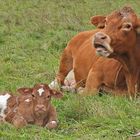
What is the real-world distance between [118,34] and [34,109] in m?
1.82

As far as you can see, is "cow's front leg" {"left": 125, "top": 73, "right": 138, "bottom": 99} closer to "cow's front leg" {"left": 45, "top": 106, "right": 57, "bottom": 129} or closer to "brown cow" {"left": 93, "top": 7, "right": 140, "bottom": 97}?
"brown cow" {"left": 93, "top": 7, "right": 140, "bottom": 97}

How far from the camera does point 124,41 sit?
8.78m

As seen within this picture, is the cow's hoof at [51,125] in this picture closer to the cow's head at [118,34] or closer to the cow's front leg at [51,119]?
the cow's front leg at [51,119]

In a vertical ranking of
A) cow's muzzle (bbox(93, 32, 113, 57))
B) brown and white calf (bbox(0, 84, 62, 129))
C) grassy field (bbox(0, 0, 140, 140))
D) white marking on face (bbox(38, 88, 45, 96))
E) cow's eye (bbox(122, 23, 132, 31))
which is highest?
cow's eye (bbox(122, 23, 132, 31))

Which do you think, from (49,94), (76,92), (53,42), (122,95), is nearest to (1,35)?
(53,42)

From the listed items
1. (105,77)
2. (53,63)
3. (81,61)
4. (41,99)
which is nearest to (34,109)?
(41,99)

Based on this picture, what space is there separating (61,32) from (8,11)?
15.2 feet

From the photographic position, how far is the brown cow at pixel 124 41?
27.9 feet

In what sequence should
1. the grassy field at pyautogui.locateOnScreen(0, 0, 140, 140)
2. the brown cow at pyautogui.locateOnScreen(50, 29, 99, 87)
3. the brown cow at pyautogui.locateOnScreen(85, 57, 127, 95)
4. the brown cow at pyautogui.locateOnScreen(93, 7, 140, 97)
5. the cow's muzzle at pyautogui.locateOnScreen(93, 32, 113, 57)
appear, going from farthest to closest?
the brown cow at pyautogui.locateOnScreen(50, 29, 99, 87) < the brown cow at pyautogui.locateOnScreen(85, 57, 127, 95) < the brown cow at pyautogui.locateOnScreen(93, 7, 140, 97) < the cow's muzzle at pyautogui.locateOnScreen(93, 32, 113, 57) < the grassy field at pyautogui.locateOnScreen(0, 0, 140, 140)

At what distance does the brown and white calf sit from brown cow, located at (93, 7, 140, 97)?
114 centimetres

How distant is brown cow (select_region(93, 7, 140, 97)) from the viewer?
850 centimetres

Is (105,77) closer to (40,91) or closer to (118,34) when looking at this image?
(118,34)

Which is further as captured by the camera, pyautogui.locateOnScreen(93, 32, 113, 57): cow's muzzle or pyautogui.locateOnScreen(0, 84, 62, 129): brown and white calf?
pyautogui.locateOnScreen(93, 32, 113, 57): cow's muzzle

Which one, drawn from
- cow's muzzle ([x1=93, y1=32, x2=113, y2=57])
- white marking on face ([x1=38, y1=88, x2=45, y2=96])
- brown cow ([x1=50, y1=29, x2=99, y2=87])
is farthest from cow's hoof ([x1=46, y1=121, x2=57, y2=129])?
brown cow ([x1=50, y1=29, x2=99, y2=87])
